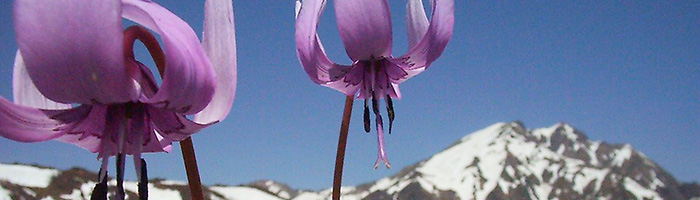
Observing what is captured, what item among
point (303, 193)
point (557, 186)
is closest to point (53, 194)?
point (303, 193)

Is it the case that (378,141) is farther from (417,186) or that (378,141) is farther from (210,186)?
(417,186)

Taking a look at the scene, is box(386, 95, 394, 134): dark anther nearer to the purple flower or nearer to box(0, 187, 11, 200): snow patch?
the purple flower

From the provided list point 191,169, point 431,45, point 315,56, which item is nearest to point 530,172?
point 431,45

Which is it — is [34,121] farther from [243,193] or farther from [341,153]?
[243,193]

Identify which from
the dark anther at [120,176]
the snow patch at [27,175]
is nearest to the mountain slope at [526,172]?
the snow patch at [27,175]

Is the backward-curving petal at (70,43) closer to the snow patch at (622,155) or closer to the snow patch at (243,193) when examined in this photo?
the snow patch at (243,193)

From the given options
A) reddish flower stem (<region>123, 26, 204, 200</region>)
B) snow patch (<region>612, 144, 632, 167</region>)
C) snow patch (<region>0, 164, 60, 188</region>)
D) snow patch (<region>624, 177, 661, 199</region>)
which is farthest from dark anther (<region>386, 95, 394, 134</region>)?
snow patch (<region>612, 144, 632, 167</region>)
